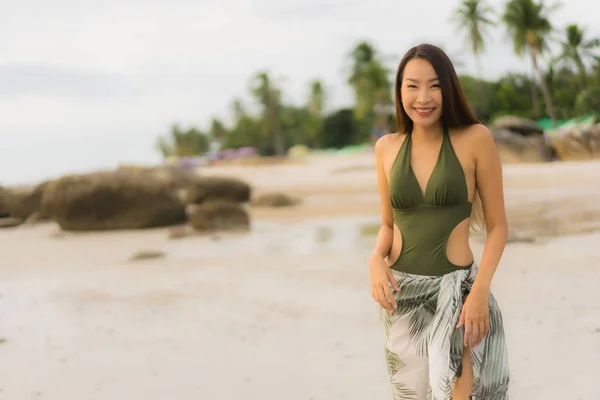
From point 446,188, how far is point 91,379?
332cm

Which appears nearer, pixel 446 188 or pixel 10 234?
pixel 446 188

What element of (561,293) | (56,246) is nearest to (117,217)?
(56,246)

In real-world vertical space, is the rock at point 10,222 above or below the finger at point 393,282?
below

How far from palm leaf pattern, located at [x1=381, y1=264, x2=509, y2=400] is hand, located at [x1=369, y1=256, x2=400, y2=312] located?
2cm

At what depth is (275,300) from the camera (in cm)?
663

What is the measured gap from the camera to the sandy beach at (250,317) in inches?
170

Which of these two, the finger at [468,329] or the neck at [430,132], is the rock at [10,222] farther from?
the finger at [468,329]

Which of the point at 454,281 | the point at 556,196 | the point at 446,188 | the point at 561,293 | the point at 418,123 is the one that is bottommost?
the point at 556,196

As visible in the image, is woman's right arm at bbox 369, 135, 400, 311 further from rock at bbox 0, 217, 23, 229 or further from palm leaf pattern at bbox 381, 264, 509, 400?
rock at bbox 0, 217, 23, 229

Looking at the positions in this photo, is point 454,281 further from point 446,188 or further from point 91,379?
point 91,379

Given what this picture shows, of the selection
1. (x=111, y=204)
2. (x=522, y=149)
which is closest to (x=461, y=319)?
(x=111, y=204)

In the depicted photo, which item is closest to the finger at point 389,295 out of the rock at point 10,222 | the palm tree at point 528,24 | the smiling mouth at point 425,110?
the smiling mouth at point 425,110

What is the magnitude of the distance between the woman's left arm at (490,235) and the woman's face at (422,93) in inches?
5.2

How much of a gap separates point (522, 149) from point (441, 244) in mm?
25170
